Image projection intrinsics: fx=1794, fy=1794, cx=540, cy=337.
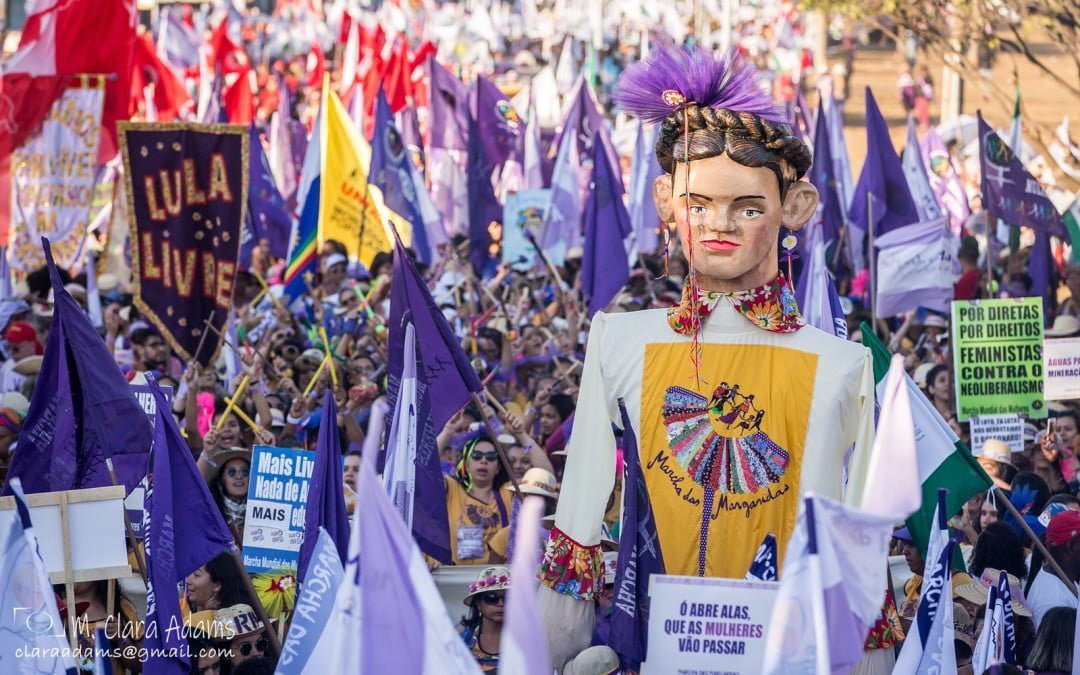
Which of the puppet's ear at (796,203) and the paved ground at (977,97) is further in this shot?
the paved ground at (977,97)

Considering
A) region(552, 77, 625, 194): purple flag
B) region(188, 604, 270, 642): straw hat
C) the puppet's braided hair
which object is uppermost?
region(552, 77, 625, 194): purple flag

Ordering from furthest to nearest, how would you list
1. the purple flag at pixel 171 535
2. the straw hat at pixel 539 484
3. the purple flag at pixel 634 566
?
1. the straw hat at pixel 539 484
2. the purple flag at pixel 171 535
3. the purple flag at pixel 634 566

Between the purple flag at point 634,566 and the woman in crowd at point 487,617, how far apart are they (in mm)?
1865

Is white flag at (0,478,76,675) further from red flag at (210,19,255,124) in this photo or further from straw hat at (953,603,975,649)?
red flag at (210,19,255,124)

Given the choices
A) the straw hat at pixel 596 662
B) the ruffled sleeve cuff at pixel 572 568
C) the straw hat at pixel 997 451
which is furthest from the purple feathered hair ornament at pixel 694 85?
the straw hat at pixel 997 451

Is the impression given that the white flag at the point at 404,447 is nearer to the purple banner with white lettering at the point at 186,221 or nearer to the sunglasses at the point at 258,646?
the sunglasses at the point at 258,646

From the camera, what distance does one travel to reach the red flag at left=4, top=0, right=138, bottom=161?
1447cm

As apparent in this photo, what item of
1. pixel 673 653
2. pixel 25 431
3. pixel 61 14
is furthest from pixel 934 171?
pixel 673 653

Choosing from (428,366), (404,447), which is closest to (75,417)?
(404,447)

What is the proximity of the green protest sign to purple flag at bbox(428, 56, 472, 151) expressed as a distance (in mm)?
9363

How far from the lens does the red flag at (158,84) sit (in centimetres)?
2081

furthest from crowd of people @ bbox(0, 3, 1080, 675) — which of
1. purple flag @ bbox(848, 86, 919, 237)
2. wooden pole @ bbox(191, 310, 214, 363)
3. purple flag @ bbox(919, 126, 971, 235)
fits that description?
purple flag @ bbox(848, 86, 919, 237)

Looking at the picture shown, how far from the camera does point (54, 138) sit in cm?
1420

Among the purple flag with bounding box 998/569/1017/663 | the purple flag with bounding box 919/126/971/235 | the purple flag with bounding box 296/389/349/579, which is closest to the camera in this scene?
the purple flag with bounding box 998/569/1017/663
